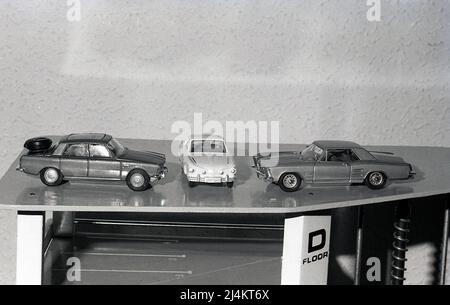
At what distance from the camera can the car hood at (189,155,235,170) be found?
4320mm

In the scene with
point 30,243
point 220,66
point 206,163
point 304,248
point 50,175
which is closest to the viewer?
point 30,243

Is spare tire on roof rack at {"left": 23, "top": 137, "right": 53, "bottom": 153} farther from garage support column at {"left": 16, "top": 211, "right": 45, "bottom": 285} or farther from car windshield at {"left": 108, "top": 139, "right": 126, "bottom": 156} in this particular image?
garage support column at {"left": 16, "top": 211, "right": 45, "bottom": 285}

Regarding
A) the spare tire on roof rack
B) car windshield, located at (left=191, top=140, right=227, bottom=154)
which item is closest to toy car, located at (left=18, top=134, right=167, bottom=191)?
the spare tire on roof rack

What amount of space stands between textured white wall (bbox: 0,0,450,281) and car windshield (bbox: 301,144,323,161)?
3.21ft

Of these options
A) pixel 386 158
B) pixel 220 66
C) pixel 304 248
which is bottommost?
pixel 304 248

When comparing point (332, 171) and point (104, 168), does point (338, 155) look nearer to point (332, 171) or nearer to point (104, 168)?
point (332, 171)

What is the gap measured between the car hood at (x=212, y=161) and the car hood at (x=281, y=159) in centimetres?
19

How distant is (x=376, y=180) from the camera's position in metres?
4.45

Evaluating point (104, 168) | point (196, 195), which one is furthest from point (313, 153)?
point (104, 168)

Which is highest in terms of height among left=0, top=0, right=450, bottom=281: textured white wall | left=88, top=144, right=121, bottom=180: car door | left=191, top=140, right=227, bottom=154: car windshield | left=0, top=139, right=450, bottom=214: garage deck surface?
left=0, top=0, right=450, bottom=281: textured white wall

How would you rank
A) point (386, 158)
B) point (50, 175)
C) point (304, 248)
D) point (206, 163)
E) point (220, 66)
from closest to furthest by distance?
point (304, 248) < point (50, 175) < point (206, 163) < point (386, 158) < point (220, 66)

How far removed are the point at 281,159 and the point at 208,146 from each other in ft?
1.50

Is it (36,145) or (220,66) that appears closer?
(36,145)

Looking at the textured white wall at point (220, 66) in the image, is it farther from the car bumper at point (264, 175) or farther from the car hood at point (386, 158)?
the car bumper at point (264, 175)
